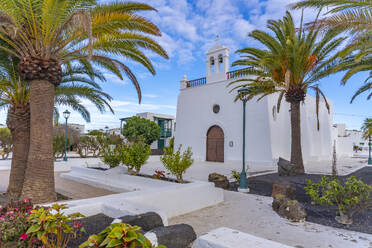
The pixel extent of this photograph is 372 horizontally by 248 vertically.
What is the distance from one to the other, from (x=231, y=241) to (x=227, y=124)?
15.5 m

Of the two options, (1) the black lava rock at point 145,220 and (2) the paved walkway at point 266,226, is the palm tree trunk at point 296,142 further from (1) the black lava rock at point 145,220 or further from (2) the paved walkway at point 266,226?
(1) the black lava rock at point 145,220

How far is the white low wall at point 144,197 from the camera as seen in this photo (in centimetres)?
409

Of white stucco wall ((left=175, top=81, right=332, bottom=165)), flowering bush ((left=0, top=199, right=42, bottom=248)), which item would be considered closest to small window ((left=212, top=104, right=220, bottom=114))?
white stucco wall ((left=175, top=81, right=332, bottom=165))

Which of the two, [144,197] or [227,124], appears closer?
[144,197]

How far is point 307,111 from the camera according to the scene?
20.7 m

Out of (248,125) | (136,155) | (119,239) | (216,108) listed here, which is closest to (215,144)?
(216,108)

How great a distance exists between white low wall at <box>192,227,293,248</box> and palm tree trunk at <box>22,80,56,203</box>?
3.85 meters

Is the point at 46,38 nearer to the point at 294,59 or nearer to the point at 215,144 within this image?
the point at 294,59


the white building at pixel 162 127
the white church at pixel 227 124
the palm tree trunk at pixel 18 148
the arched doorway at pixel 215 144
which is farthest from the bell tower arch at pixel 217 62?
the white building at pixel 162 127

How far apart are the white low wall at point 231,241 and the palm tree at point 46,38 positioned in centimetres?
373

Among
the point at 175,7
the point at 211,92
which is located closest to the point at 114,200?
the point at 175,7

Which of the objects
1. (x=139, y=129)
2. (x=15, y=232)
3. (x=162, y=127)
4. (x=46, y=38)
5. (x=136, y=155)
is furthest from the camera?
(x=162, y=127)

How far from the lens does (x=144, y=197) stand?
483cm

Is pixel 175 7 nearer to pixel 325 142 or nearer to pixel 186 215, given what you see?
pixel 186 215
